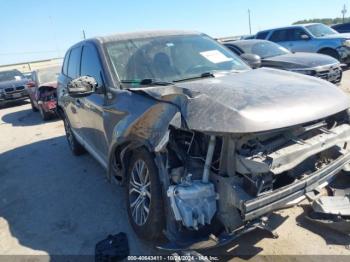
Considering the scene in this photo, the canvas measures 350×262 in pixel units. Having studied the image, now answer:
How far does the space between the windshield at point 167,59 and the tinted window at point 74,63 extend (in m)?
1.28

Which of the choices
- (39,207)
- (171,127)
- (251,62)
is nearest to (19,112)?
(39,207)

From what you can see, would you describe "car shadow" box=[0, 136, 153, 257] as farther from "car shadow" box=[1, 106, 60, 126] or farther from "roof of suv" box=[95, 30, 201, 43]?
"car shadow" box=[1, 106, 60, 126]

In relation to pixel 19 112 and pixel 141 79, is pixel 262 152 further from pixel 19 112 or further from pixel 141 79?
pixel 19 112

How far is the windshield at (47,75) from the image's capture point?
11.4 metres

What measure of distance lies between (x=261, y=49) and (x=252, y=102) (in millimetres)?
8119

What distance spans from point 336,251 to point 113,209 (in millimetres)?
2394

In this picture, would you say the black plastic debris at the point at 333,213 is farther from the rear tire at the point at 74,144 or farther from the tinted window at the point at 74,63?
the rear tire at the point at 74,144

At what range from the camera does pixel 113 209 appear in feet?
14.1

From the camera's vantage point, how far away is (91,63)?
4465mm

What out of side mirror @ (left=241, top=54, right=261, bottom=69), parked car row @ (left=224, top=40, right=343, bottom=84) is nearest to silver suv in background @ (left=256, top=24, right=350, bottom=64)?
parked car row @ (left=224, top=40, right=343, bottom=84)

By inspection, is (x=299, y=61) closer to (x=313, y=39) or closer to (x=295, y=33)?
(x=313, y=39)

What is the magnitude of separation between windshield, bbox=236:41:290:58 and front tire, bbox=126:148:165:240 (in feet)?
24.6

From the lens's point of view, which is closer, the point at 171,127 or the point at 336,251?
the point at 171,127

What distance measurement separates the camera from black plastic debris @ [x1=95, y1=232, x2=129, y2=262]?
10.9 ft
